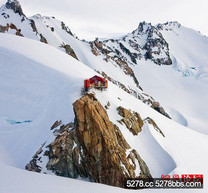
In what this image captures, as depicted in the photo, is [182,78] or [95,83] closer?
[95,83]

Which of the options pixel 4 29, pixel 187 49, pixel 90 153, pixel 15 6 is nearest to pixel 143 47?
Result: pixel 187 49

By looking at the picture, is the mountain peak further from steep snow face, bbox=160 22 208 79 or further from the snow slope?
steep snow face, bbox=160 22 208 79

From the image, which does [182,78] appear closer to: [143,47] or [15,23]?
[143,47]

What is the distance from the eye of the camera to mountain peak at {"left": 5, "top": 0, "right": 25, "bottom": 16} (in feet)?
188

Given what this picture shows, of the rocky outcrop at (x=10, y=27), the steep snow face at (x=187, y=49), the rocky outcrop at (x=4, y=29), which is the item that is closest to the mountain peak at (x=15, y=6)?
the rocky outcrop at (x=10, y=27)

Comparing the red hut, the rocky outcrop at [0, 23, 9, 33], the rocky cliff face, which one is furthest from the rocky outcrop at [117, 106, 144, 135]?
the rocky outcrop at [0, 23, 9, 33]

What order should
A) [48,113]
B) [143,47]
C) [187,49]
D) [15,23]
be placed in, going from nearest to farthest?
[48,113], [15,23], [143,47], [187,49]

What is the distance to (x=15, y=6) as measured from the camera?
5819 centimetres

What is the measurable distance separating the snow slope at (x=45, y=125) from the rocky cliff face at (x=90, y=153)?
2106 mm

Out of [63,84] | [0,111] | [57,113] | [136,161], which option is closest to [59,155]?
[57,113]

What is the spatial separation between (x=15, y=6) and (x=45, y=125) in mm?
60559

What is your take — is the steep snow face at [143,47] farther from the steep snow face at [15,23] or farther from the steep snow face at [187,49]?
the steep snow face at [15,23]

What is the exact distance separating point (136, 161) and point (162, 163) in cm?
373

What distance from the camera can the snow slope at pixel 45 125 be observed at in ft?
48.2
